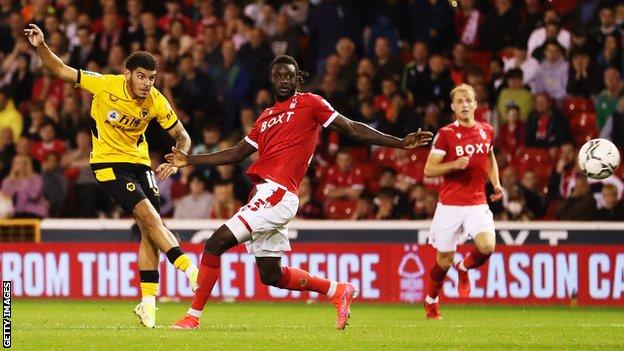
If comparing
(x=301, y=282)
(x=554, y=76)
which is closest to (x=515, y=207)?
(x=554, y=76)

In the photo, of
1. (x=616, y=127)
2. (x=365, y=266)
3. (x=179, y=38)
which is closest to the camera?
(x=365, y=266)

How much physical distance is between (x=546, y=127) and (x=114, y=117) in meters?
8.02

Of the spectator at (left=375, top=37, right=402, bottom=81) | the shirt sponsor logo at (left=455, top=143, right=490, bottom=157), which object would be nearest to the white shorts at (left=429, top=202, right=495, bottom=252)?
the shirt sponsor logo at (left=455, top=143, right=490, bottom=157)

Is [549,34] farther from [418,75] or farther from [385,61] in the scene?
[385,61]

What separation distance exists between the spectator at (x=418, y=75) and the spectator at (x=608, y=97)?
239 centimetres

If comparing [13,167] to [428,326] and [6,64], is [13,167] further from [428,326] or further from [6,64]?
[428,326]

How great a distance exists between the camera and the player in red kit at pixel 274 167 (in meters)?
10.9

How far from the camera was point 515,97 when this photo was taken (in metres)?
19.2

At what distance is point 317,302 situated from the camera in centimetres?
1705

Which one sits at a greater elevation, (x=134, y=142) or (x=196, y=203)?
(x=134, y=142)

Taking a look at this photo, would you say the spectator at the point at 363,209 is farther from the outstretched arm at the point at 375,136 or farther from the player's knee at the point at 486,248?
the outstretched arm at the point at 375,136

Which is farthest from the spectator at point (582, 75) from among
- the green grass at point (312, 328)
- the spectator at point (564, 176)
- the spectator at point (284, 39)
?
the spectator at point (284, 39)

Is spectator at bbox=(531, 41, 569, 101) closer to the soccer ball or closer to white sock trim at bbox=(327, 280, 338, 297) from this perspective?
the soccer ball

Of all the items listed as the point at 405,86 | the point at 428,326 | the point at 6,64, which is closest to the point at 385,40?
the point at 405,86
